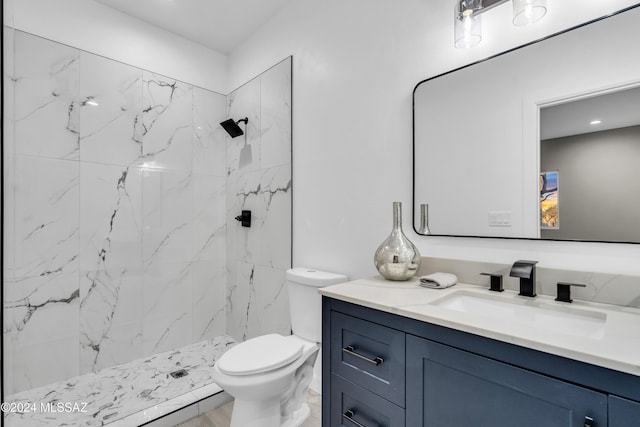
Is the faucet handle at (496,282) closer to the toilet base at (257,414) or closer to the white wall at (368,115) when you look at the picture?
the white wall at (368,115)

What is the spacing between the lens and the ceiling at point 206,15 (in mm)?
2240

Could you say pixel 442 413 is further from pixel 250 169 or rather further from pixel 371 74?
pixel 250 169

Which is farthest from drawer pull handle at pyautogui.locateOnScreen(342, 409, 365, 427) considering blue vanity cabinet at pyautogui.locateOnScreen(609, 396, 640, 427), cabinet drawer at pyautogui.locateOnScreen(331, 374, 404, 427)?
blue vanity cabinet at pyautogui.locateOnScreen(609, 396, 640, 427)

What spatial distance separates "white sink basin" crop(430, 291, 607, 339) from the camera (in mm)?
957

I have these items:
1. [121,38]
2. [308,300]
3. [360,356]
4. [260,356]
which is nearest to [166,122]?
[121,38]

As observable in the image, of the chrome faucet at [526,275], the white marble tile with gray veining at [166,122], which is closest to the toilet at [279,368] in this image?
the chrome faucet at [526,275]

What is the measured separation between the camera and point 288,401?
64.0 inches

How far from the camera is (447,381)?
90 centimetres

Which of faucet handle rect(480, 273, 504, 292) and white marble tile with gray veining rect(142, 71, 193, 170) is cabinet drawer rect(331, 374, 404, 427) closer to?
faucet handle rect(480, 273, 504, 292)

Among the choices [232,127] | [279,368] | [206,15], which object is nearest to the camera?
[279,368]

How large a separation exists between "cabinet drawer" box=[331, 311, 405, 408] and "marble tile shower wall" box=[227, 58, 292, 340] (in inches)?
41.4

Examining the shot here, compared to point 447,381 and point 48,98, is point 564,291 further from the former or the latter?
point 48,98

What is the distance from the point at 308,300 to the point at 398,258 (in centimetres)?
68

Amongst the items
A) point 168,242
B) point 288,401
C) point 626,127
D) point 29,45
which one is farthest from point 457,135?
→ point 29,45
